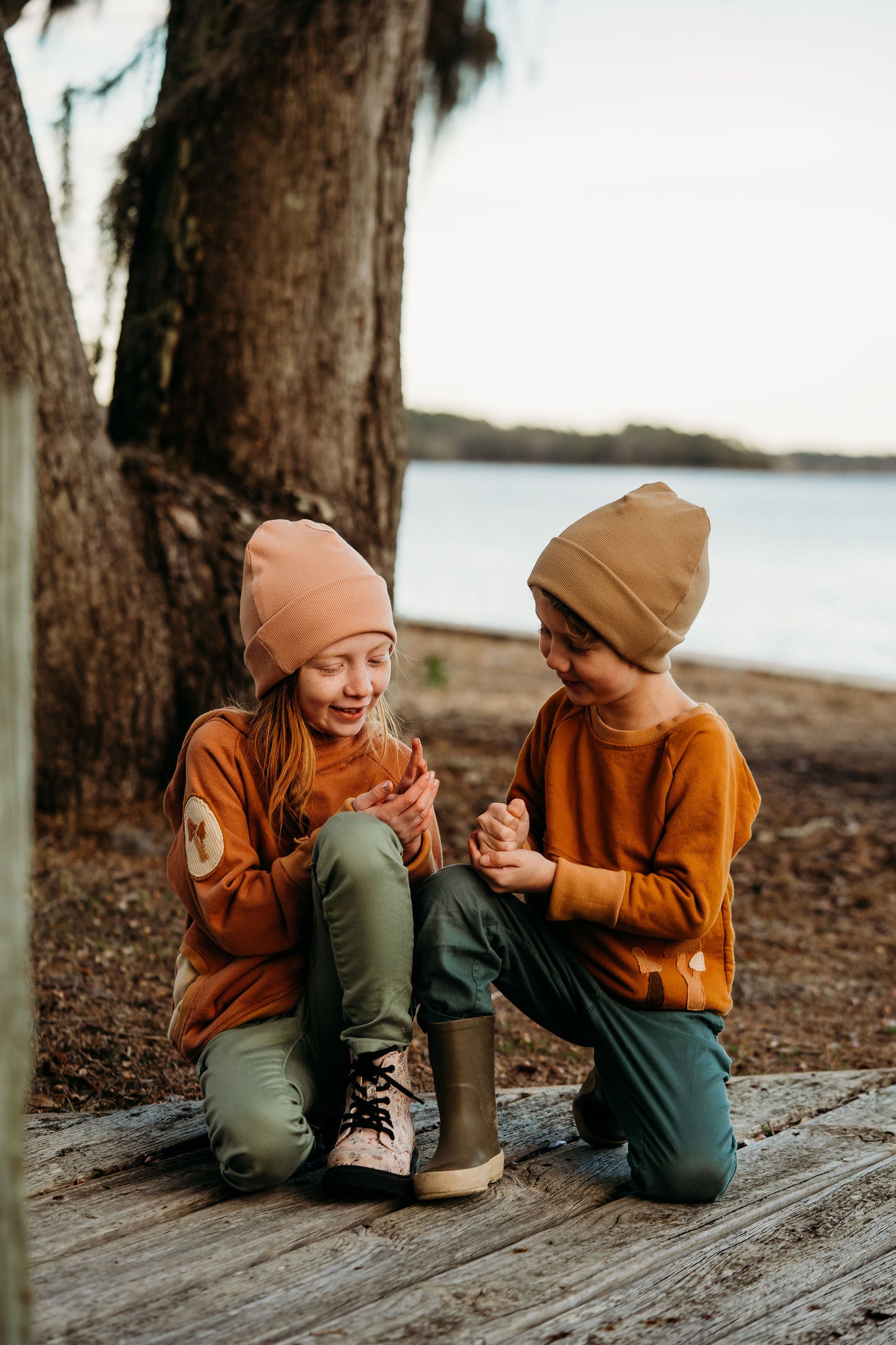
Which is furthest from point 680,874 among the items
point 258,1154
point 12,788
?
point 12,788

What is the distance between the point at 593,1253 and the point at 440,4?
573cm

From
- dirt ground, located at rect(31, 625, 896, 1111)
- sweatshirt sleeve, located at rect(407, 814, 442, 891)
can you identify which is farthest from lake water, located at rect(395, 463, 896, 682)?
sweatshirt sleeve, located at rect(407, 814, 442, 891)

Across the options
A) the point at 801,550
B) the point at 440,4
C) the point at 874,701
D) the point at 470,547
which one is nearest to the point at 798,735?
the point at 874,701

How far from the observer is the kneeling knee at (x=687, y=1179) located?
2039 millimetres

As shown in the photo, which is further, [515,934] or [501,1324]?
[515,934]

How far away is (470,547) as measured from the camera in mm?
24328

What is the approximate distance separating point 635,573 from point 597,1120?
98cm

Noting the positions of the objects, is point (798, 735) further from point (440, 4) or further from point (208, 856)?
point (208, 856)

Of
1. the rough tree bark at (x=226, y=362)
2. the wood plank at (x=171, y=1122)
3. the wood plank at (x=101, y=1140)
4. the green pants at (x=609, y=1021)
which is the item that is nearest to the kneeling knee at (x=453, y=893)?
the green pants at (x=609, y=1021)

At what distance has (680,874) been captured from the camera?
6.86 ft

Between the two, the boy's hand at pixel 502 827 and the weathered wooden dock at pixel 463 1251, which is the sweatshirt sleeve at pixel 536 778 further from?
the weathered wooden dock at pixel 463 1251

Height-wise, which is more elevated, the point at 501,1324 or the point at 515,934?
the point at 515,934

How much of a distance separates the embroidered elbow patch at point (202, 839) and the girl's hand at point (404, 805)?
0.24 meters

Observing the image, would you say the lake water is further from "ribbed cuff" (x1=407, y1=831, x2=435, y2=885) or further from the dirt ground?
"ribbed cuff" (x1=407, y1=831, x2=435, y2=885)
